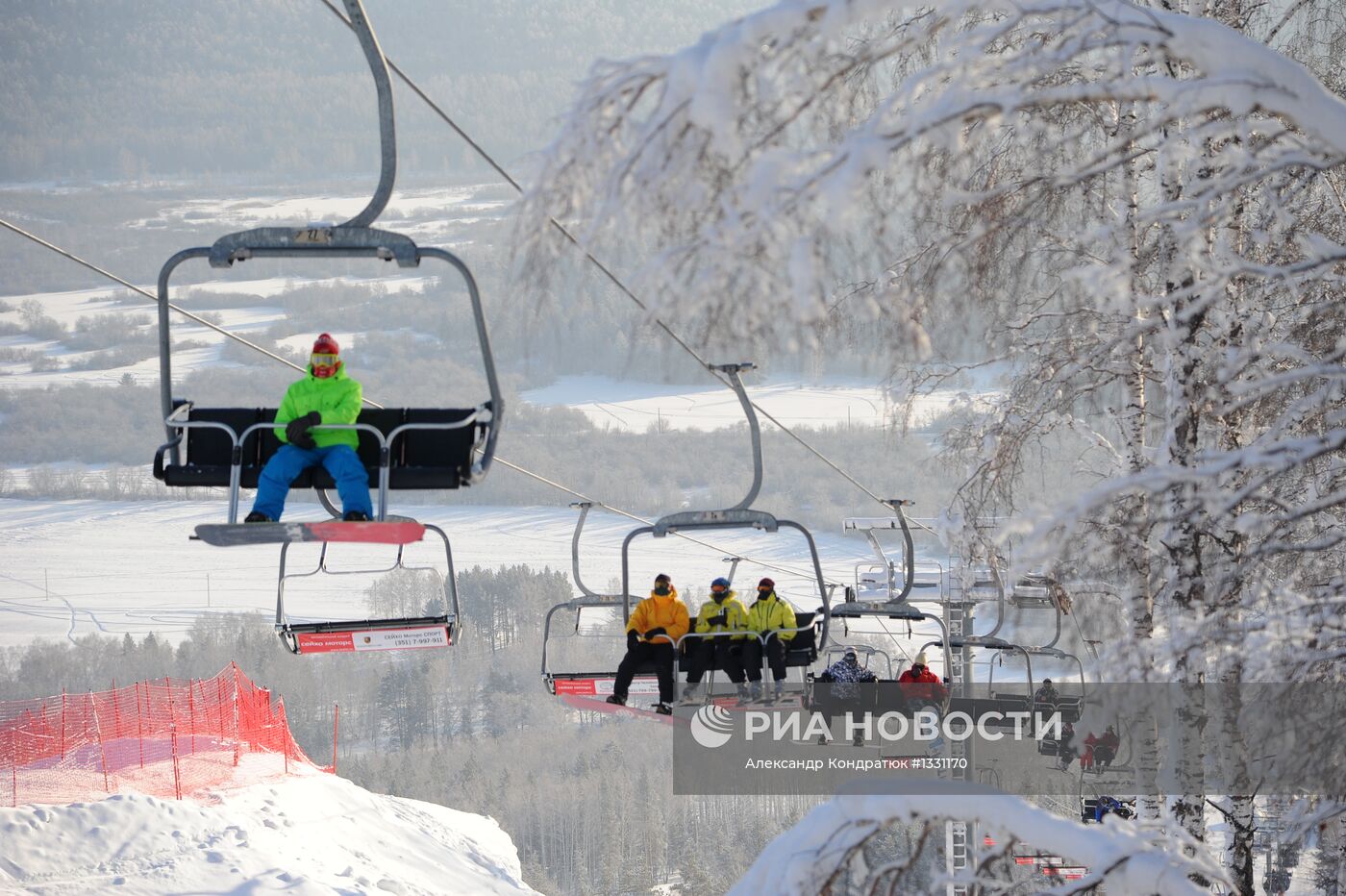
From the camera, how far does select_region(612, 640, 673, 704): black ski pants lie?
10336mm

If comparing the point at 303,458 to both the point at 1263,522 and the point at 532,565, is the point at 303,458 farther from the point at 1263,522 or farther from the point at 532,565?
the point at 532,565

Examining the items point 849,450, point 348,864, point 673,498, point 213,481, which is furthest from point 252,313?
point 213,481

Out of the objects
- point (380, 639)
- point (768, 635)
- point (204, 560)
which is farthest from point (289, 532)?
point (204, 560)

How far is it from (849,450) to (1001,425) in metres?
130

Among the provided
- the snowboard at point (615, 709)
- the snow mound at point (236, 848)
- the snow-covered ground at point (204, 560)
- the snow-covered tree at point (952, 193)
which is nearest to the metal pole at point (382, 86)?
the snow-covered tree at point (952, 193)

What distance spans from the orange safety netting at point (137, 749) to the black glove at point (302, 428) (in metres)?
17.3

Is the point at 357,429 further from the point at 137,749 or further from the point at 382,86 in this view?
the point at 137,749

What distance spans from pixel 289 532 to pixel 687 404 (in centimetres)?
16574

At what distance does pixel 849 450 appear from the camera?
136750 millimetres

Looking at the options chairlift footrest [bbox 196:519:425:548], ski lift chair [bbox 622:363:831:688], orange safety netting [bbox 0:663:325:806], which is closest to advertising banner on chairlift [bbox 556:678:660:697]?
ski lift chair [bbox 622:363:831:688]

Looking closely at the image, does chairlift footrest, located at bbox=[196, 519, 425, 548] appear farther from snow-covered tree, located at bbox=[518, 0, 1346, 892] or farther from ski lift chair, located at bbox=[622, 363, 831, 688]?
snow-covered tree, located at bbox=[518, 0, 1346, 892]

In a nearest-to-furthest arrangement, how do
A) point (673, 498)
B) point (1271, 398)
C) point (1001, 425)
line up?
point (1271, 398), point (1001, 425), point (673, 498)

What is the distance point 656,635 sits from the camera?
1048 cm

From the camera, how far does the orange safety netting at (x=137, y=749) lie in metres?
24.6
